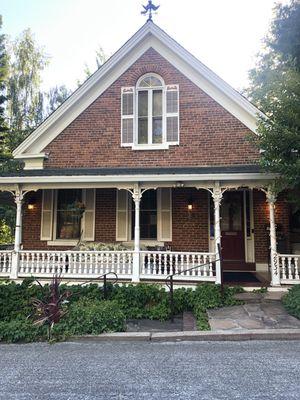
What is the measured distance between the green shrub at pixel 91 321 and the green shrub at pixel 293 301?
3.38 meters

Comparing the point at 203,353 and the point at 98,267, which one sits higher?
the point at 98,267

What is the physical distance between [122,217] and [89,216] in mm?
1116

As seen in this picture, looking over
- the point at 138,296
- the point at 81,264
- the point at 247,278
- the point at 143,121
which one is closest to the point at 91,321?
the point at 138,296

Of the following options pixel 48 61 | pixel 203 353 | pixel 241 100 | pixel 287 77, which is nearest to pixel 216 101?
pixel 241 100

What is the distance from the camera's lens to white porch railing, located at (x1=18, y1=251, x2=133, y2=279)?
8.67 metres

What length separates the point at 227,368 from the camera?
4297mm

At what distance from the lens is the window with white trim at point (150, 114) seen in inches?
420

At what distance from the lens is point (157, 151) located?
10.7 meters

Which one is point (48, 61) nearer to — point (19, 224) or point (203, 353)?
point (19, 224)

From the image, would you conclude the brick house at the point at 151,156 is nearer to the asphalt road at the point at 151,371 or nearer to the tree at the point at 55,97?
the asphalt road at the point at 151,371

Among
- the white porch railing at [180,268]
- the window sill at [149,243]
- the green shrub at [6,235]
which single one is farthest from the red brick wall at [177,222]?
the green shrub at [6,235]

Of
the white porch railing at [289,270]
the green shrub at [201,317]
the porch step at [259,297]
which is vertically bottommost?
the green shrub at [201,317]

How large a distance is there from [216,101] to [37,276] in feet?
25.0

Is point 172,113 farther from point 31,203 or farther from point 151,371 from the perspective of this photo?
point 151,371
